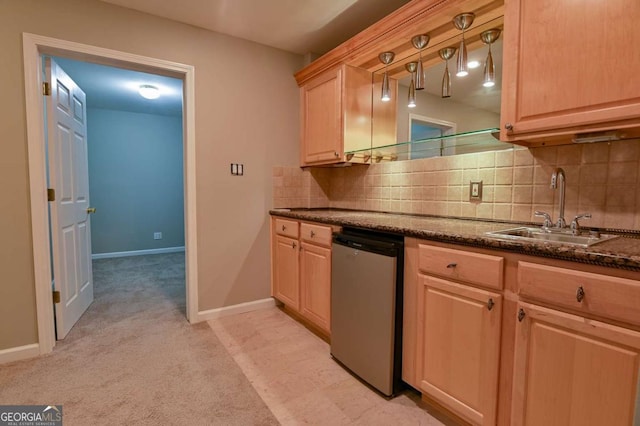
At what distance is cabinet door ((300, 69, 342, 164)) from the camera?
2.59 m

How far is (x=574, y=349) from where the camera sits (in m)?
1.07

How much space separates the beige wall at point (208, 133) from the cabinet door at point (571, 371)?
2.25 m

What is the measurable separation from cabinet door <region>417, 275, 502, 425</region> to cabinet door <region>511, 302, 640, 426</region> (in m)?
0.10

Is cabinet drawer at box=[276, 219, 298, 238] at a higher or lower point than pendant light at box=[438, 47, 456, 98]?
lower

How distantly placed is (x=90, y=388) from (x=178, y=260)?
11.2 ft

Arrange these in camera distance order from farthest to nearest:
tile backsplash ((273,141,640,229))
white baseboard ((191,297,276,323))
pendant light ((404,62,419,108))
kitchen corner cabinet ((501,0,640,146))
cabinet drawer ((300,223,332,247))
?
1. white baseboard ((191,297,276,323))
2. pendant light ((404,62,419,108))
3. cabinet drawer ((300,223,332,247))
4. tile backsplash ((273,141,640,229))
5. kitchen corner cabinet ((501,0,640,146))

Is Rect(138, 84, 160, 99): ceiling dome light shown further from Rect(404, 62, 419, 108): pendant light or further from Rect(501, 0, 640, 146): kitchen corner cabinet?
Rect(501, 0, 640, 146): kitchen corner cabinet

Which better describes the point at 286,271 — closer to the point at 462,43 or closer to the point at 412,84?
the point at 412,84

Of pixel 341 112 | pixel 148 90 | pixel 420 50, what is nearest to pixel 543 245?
pixel 420 50

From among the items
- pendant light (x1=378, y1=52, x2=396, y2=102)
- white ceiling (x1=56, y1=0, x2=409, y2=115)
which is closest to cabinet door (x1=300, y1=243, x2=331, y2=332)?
pendant light (x1=378, y1=52, x2=396, y2=102)

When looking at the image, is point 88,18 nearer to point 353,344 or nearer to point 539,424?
point 353,344

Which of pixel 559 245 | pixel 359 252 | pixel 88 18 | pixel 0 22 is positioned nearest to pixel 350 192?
pixel 359 252

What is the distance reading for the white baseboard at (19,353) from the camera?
204 cm

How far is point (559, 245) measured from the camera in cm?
111
